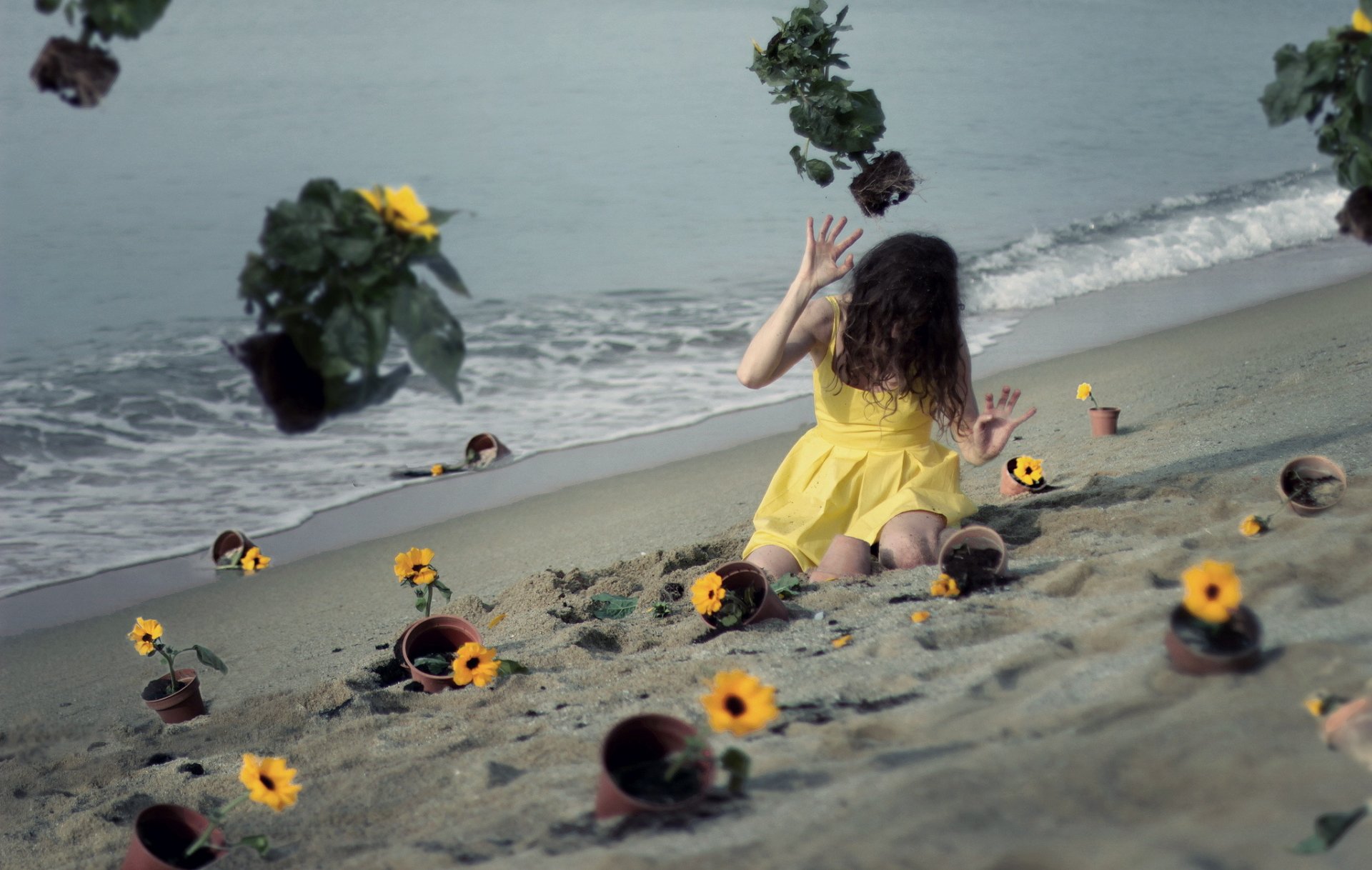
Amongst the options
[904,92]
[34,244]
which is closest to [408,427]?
[34,244]

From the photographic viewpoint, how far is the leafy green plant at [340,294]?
1625mm

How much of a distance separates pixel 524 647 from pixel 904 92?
14.8 metres

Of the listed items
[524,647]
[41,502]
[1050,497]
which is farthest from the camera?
[41,502]

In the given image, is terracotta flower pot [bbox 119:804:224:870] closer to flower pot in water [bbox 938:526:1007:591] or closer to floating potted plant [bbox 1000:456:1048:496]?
flower pot in water [bbox 938:526:1007:591]

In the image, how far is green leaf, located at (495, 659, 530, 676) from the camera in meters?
3.05

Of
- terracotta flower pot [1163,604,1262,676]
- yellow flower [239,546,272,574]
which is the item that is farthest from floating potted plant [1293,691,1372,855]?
yellow flower [239,546,272,574]

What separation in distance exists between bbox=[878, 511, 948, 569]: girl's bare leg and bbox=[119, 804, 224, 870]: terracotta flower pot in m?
2.23

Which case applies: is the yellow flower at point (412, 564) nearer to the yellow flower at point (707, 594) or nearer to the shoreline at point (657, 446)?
the yellow flower at point (707, 594)

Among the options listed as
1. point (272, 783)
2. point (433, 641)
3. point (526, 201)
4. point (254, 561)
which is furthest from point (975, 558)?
point (526, 201)

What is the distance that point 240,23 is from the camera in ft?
48.1

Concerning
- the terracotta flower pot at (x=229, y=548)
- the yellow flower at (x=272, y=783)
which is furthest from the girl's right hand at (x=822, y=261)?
the terracotta flower pot at (x=229, y=548)

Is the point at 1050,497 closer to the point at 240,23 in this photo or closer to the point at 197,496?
the point at 197,496

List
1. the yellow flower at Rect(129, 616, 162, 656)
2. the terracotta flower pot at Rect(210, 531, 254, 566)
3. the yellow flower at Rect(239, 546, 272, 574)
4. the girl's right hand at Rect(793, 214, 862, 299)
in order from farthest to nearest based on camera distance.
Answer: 1. the terracotta flower pot at Rect(210, 531, 254, 566)
2. the yellow flower at Rect(239, 546, 272, 574)
3. the girl's right hand at Rect(793, 214, 862, 299)
4. the yellow flower at Rect(129, 616, 162, 656)

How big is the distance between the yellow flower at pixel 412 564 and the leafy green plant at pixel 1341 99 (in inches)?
105
